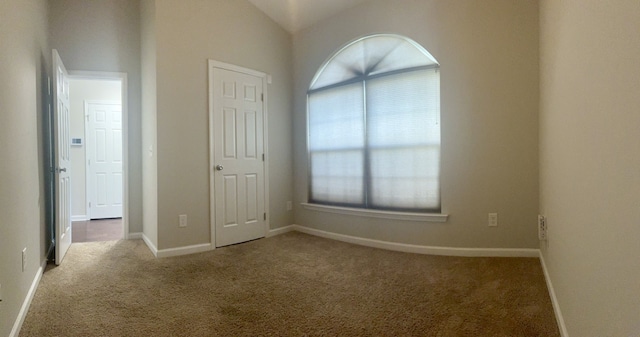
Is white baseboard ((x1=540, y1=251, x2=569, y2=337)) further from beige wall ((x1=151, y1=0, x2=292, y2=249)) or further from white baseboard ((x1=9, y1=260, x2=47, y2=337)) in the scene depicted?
beige wall ((x1=151, y1=0, x2=292, y2=249))

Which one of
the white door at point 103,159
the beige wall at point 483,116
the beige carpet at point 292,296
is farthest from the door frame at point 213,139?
the white door at point 103,159

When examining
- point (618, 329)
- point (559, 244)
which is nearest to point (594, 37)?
point (618, 329)

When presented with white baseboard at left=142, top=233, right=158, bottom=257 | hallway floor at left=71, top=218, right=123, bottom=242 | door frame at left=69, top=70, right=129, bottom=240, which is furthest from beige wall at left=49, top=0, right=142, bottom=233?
hallway floor at left=71, top=218, right=123, bottom=242

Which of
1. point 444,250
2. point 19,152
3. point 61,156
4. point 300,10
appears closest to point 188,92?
point 61,156

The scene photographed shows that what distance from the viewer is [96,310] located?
189cm

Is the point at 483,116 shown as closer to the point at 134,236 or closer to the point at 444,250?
the point at 444,250

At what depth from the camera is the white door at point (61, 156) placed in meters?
2.76

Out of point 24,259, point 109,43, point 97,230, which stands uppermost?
point 109,43

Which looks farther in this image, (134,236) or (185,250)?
(134,236)

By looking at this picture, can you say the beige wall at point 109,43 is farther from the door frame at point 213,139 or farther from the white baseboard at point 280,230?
the white baseboard at point 280,230

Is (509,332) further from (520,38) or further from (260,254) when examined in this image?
(520,38)

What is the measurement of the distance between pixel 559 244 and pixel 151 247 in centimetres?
345

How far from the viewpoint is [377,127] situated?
3.24m

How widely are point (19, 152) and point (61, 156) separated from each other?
1166 millimetres
